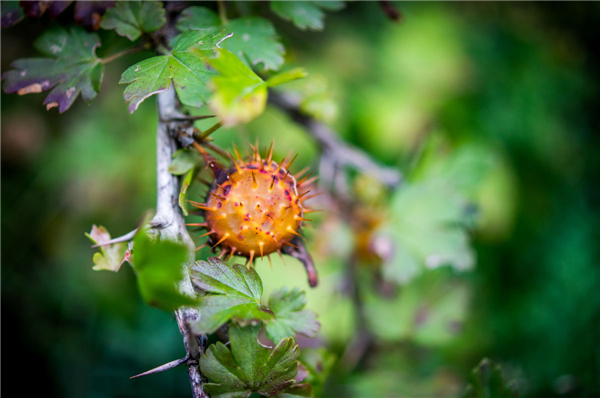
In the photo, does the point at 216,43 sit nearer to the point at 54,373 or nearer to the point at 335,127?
the point at 335,127

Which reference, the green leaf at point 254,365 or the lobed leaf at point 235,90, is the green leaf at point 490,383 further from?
the lobed leaf at point 235,90

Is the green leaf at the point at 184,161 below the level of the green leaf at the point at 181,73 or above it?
below

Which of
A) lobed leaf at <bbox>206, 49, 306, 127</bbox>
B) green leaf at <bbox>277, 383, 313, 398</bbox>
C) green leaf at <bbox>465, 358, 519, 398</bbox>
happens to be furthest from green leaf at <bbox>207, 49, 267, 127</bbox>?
green leaf at <bbox>465, 358, 519, 398</bbox>

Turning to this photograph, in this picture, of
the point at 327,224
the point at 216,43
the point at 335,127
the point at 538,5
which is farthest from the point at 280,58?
the point at 538,5

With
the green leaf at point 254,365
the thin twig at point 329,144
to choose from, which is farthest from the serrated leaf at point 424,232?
the green leaf at point 254,365

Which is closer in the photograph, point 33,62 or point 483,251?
point 33,62

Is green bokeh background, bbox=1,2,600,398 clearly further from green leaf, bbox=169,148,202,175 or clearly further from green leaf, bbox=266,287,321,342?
green leaf, bbox=169,148,202,175
